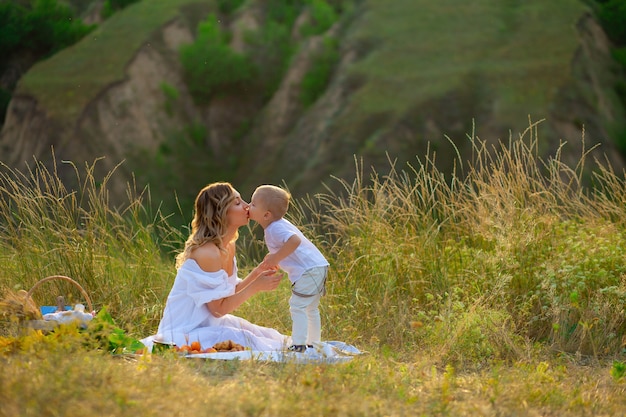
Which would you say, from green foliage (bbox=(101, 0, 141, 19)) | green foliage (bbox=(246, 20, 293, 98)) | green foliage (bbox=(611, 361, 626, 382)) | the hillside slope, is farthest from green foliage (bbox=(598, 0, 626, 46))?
green foliage (bbox=(611, 361, 626, 382))

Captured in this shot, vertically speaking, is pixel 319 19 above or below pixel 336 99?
above

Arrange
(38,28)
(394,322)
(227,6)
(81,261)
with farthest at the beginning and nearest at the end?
(227,6), (38,28), (81,261), (394,322)

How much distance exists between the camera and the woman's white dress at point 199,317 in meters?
5.46

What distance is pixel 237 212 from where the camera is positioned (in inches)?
215

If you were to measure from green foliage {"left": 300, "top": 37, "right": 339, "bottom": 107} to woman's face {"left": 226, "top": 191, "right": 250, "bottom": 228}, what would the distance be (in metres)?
21.9

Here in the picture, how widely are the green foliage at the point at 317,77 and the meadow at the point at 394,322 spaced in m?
19.7

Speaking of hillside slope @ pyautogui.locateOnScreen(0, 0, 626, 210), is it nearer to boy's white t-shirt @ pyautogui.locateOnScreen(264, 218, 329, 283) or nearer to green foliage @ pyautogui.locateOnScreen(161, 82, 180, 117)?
green foliage @ pyautogui.locateOnScreen(161, 82, 180, 117)

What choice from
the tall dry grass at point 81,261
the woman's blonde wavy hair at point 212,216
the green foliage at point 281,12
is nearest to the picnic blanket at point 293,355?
the woman's blonde wavy hair at point 212,216

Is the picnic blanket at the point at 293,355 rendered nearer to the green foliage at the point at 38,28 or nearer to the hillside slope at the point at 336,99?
the hillside slope at the point at 336,99

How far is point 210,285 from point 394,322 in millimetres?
1431

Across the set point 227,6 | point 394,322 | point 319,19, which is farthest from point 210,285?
point 227,6

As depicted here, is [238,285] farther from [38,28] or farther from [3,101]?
[38,28]

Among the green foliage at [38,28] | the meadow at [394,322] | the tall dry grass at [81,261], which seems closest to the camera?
the meadow at [394,322]

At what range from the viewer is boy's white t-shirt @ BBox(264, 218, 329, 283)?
5234 mm
